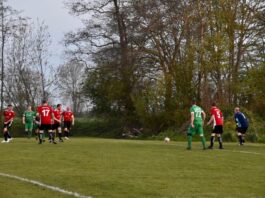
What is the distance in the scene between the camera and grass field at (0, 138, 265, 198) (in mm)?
10539

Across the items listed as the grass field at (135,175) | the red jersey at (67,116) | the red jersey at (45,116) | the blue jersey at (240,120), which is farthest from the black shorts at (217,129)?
the red jersey at (67,116)

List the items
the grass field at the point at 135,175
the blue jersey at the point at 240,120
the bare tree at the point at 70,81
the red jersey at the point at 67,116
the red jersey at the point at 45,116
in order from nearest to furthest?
the grass field at the point at 135,175
the red jersey at the point at 45,116
the blue jersey at the point at 240,120
the red jersey at the point at 67,116
the bare tree at the point at 70,81

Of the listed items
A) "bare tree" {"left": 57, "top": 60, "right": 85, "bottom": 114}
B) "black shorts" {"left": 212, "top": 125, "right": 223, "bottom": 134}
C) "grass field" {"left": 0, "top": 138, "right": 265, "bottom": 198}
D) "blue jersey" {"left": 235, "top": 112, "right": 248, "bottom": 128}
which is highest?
"bare tree" {"left": 57, "top": 60, "right": 85, "bottom": 114}

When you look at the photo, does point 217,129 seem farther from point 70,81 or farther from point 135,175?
point 70,81

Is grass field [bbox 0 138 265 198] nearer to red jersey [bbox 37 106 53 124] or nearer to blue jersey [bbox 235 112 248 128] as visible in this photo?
red jersey [bbox 37 106 53 124]

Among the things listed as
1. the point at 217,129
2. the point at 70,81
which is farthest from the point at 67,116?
the point at 70,81

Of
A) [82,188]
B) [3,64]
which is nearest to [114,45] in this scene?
[3,64]

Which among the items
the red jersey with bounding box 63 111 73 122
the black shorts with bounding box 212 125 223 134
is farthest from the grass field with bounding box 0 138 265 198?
the red jersey with bounding box 63 111 73 122

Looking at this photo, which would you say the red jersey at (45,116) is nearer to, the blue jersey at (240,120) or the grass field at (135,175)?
the grass field at (135,175)

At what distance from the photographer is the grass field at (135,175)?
10.5 m

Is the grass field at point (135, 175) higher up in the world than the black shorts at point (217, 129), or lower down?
lower down

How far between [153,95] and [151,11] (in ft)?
24.7

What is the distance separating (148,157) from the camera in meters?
18.5

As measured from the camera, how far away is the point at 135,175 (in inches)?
515
